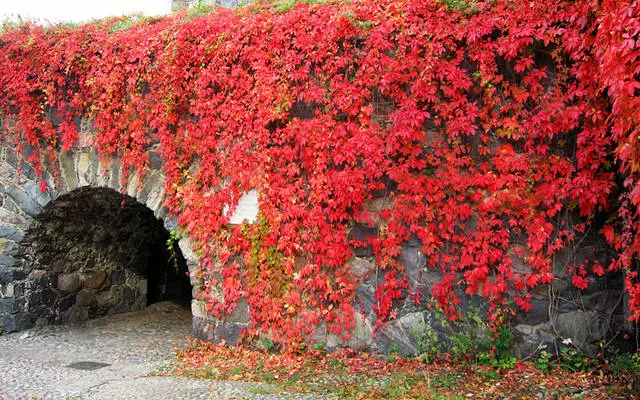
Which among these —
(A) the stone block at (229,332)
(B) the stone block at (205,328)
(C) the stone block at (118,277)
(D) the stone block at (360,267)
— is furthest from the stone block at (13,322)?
(D) the stone block at (360,267)

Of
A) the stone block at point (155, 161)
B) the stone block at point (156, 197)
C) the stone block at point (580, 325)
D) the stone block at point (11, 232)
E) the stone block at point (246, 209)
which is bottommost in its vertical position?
the stone block at point (580, 325)

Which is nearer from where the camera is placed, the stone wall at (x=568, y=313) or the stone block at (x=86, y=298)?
the stone wall at (x=568, y=313)

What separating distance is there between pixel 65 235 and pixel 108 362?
2.37m

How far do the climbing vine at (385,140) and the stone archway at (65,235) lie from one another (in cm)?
32

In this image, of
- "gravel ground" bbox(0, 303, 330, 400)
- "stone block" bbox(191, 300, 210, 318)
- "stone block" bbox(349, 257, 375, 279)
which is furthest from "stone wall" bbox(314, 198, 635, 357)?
"stone block" bbox(191, 300, 210, 318)

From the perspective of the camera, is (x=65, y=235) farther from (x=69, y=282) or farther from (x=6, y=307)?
(x=6, y=307)

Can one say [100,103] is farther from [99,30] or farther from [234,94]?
[234,94]

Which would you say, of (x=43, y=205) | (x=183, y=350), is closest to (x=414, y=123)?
(x=183, y=350)

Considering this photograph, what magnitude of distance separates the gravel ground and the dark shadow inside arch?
10.2 inches

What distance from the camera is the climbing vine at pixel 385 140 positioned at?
15.3 ft

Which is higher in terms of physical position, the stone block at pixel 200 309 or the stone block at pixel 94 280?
the stone block at pixel 94 280

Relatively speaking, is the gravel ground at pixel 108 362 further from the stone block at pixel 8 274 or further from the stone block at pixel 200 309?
the stone block at pixel 8 274

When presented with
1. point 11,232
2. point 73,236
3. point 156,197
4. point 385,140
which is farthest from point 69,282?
point 385,140

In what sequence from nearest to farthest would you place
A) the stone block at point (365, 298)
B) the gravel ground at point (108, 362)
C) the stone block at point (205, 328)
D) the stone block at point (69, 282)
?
the gravel ground at point (108, 362), the stone block at point (365, 298), the stone block at point (205, 328), the stone block at point (69, 282)
